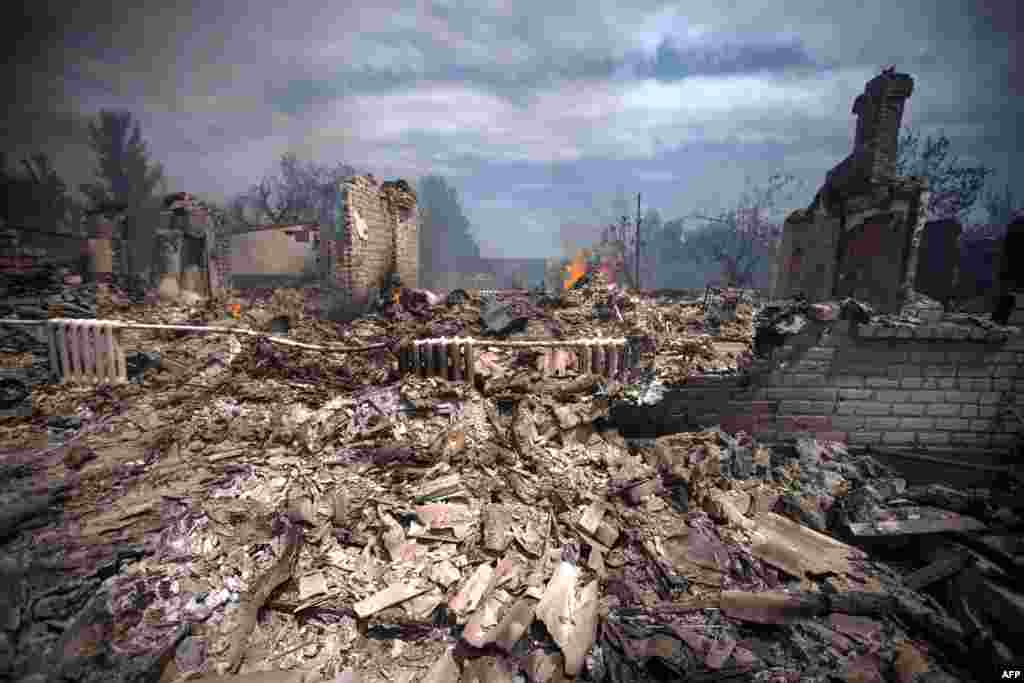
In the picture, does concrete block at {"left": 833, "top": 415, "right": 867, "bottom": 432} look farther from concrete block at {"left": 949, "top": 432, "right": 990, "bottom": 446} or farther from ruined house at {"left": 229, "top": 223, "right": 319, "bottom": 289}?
ruined house at {"left": 229, "top": 223, "right": 319, "bottom": 289}

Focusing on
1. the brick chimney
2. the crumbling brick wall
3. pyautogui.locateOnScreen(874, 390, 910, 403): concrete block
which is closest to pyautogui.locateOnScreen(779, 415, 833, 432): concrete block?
pyautogui.locateOnScreen(874, 390, 910, 403): concrete block

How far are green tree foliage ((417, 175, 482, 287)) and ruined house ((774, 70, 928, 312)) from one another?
39697mm

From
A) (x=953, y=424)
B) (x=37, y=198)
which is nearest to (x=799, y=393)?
(x=953, y=424)

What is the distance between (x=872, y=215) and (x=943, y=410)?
8.87m

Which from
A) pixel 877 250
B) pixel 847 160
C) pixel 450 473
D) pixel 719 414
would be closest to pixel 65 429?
pixel 450 473

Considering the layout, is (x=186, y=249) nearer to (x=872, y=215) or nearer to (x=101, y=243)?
(x=101, y=243)

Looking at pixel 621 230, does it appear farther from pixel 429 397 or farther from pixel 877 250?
pixel 429 397

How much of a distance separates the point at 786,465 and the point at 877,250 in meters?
9.79

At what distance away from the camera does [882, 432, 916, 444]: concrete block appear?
14.5 feet

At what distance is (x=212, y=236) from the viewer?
1404cm

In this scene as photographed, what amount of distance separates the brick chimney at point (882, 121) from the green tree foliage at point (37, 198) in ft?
145

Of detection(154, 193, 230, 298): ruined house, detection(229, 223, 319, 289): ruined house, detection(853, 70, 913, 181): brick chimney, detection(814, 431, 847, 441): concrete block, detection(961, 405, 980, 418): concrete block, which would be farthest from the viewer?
detection(229, 223, 319, 289): ruined house

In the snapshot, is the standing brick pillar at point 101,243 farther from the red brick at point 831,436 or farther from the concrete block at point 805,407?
the red brick at point 831,436

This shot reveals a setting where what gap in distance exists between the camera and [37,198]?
1147 inches
